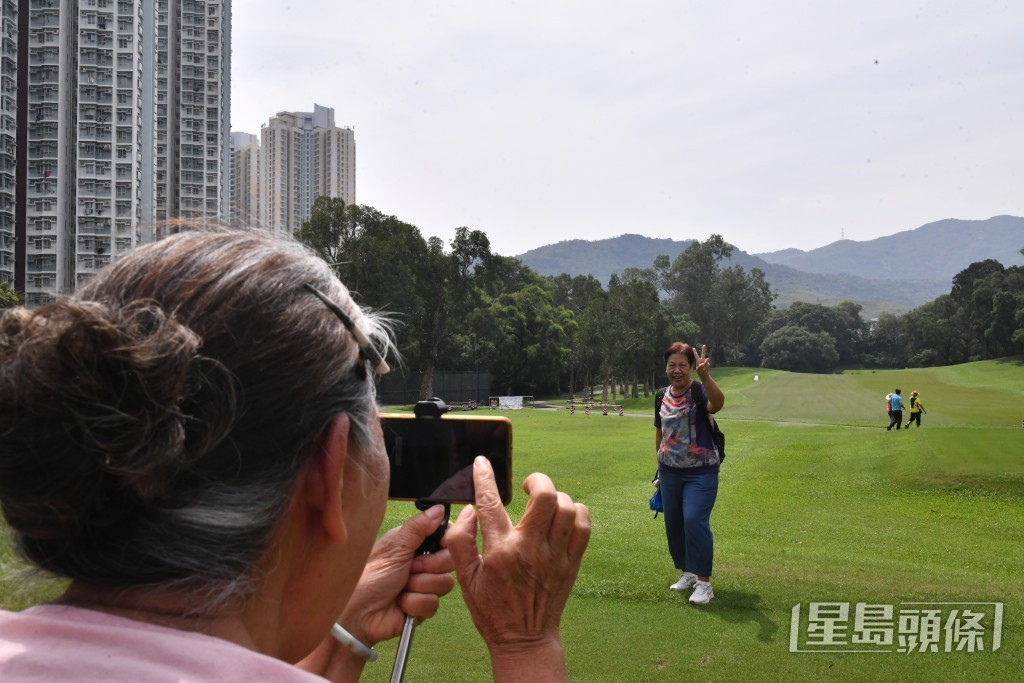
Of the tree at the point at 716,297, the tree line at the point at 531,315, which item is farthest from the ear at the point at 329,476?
the tree at the point at 716,297

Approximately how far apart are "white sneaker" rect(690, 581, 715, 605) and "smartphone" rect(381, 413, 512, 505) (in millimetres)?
4428

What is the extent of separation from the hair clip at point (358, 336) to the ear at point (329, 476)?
0.31 feet

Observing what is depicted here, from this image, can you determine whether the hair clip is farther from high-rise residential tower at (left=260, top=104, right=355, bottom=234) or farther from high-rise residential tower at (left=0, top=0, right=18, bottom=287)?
high-rise residential tower at (left=0, top=0, right=18, bottom=287)

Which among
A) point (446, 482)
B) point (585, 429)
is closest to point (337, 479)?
point (446, 482)

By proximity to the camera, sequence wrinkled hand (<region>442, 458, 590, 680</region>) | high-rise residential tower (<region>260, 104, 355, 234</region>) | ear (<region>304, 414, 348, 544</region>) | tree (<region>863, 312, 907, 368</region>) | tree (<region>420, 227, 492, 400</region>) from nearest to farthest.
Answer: ear (<region>304, 414, 348, 544</region>) < wrinkled hand (<region>442, 458, 590, 680</region>) < tree (<region>420, 227, 492, 400</region>) < high-rise residential tower (<region>260, 104, 355, 234</region>) < tree (<region>863, 312, 907, 368</region>)

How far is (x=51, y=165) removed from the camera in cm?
4709

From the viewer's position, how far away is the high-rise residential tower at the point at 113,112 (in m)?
46.8

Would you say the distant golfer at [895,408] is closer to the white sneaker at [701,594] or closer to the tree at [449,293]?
the white sneaker at [701,594]

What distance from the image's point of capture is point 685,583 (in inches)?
A: 237

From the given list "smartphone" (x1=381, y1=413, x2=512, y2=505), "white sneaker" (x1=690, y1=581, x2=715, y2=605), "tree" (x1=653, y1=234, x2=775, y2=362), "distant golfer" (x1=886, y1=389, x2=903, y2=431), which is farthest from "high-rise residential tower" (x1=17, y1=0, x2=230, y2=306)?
"tree" (x1=653, y1=234, x2=775, y2=362)

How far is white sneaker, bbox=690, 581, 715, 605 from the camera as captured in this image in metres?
5.69

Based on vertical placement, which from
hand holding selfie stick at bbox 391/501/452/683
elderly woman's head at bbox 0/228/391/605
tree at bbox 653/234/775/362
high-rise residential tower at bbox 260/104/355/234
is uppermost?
high-rise residential tower at bbox 260/104/355/234

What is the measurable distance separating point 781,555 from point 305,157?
153 feet

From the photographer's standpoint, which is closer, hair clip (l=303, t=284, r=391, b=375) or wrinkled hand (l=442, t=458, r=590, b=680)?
hair clip (l=303, t=284, r=391, b=375)
